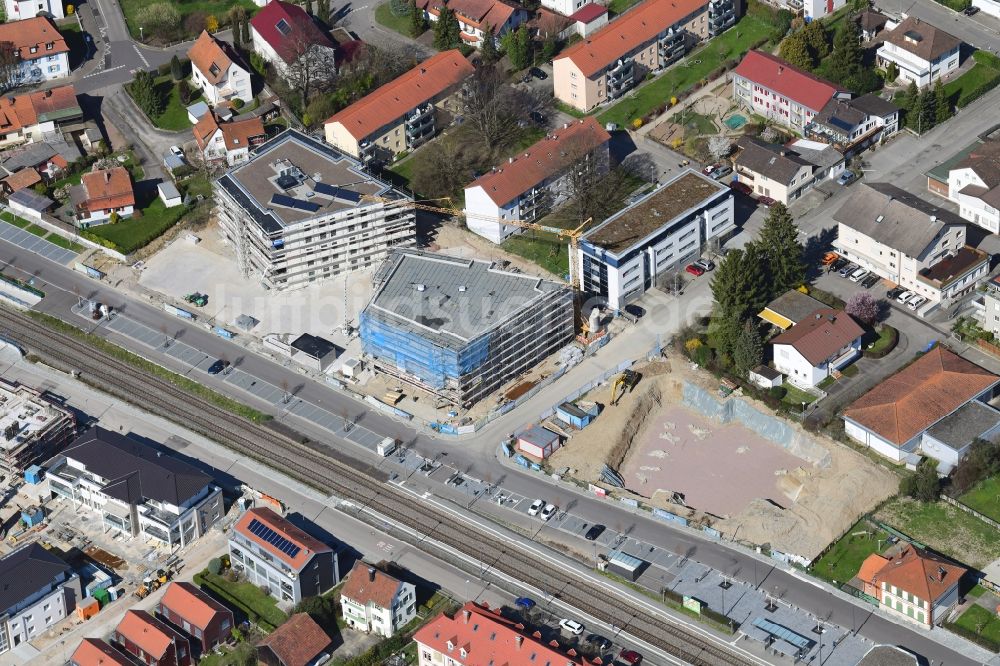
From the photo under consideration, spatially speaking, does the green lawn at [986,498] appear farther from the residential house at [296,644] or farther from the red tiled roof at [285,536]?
the residential house at [296,644]

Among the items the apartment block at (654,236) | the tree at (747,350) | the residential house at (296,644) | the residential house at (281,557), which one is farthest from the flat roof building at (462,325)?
the residential house at (296,644)

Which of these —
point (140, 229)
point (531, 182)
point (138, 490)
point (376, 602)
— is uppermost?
point (531, 182)

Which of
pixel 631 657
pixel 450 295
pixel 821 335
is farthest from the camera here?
pixel 450 295

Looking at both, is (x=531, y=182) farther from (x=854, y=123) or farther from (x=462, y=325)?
(x=854, y=123)

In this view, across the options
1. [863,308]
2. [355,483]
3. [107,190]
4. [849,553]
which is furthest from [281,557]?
[107,190]

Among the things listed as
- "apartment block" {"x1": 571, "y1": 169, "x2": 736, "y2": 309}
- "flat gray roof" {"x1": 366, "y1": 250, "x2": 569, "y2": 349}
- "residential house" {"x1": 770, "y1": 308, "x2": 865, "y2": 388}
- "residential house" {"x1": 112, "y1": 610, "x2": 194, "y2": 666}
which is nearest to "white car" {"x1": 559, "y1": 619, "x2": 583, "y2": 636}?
"residential house" {"x1": 112, "y1": 610, "x2": 194, "y2": 666}

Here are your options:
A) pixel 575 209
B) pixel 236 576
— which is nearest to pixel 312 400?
pixel 236 576

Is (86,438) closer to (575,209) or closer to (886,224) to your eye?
(575,209)

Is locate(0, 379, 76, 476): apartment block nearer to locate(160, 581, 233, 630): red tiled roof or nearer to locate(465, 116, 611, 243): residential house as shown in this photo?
locate(160, 581, 233, 630): red tiled roof
